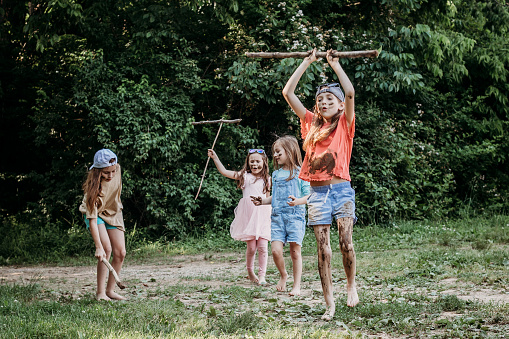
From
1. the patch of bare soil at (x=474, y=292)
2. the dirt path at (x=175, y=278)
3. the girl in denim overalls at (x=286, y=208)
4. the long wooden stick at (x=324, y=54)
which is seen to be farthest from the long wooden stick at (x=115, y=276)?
the patch of bare soil at (x=474, y=292)

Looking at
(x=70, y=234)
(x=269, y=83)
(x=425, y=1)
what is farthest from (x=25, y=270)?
(x=425, y=1)

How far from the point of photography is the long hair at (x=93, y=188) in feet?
17.5

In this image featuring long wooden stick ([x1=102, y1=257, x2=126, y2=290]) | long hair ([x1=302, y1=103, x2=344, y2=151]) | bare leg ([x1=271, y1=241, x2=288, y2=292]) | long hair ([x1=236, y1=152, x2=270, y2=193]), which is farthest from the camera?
long hair ([x1=236, y1=152, x2=270, y2=193])

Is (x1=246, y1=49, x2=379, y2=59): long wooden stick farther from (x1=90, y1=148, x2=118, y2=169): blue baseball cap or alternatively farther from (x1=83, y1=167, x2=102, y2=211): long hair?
(x1=83, y1=167, x2=102, y2=211): long hair

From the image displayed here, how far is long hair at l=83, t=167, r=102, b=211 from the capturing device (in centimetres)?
533

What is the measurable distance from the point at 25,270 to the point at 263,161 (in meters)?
4.52

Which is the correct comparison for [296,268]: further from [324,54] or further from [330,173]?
[324,54]

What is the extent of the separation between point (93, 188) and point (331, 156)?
2.40 meters

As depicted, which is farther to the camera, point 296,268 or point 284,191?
point 284,191

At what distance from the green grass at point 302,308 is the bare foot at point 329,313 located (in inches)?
2.7

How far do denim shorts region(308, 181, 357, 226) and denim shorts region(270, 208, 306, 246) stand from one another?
53.2 inches

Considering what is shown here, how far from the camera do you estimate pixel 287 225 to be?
6117 mm

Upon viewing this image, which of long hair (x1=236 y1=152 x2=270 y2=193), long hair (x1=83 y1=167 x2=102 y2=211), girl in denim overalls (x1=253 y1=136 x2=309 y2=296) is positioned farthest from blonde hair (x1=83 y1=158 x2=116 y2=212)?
long hair (x1=236 y1=152 x2=270 y2=193)

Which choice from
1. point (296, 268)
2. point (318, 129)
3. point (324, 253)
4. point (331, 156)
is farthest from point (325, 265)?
point (296, 268)
